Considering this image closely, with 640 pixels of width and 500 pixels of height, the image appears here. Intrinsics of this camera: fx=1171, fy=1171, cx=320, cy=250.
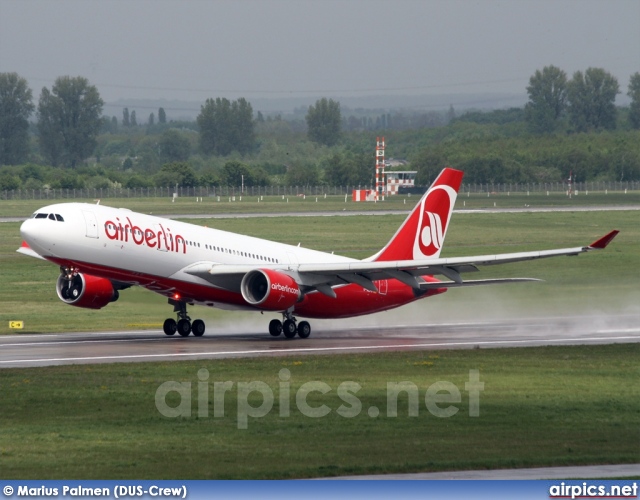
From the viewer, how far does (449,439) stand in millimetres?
21656

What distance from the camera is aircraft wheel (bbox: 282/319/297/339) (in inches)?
1687

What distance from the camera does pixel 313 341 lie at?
138 feet

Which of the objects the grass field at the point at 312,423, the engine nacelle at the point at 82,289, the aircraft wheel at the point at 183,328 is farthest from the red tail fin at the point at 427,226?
the grass field at the point at 312,423

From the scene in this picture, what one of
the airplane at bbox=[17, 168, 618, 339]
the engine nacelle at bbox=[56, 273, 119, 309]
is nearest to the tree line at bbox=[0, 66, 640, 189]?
the airplane at bbox=[17, 168, 618, 339]

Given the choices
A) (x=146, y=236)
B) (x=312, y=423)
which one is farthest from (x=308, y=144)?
(x=312, y=423)

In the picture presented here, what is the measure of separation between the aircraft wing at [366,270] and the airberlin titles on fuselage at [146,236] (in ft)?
3.29

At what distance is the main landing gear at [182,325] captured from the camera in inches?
1683

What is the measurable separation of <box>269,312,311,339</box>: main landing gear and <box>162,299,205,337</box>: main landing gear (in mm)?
2656

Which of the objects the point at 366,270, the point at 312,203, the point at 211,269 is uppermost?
the point at 211,269

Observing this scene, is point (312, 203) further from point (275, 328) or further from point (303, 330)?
point (303, 330)

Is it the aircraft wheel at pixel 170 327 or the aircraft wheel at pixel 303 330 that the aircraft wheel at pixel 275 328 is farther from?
the aircraft wheel at pixel 170 327

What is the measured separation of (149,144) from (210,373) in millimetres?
151459

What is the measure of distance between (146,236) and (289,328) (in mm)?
6511

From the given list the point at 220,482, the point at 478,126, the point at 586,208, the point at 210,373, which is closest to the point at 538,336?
the point at 210,373
